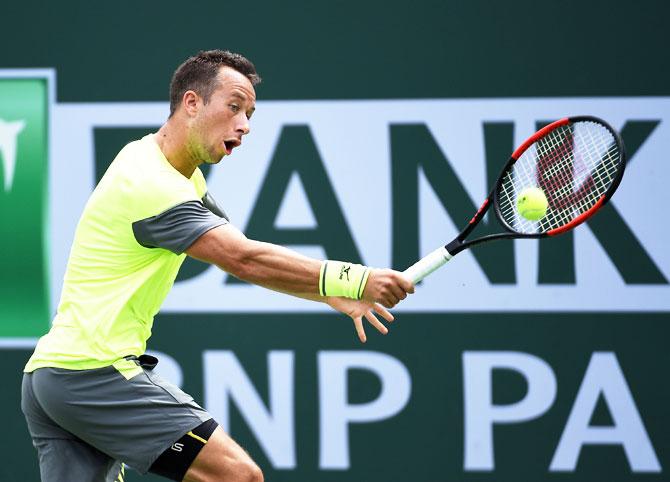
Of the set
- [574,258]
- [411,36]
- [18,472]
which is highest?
[411,36]

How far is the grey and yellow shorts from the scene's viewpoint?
3.30 m

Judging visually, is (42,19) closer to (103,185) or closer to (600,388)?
(103,185)

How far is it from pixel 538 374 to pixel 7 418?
89.5 inches

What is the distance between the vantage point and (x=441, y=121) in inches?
197

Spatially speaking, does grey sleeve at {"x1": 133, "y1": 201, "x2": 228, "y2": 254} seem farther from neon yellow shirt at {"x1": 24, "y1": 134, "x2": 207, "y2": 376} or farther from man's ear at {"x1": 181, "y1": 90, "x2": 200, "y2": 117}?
man's ear at {"x1": 181, "y1": 90, "x2": 200, "y2": 117}

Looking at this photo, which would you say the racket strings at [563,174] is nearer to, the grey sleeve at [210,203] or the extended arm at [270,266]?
the extended arm at [270,266]

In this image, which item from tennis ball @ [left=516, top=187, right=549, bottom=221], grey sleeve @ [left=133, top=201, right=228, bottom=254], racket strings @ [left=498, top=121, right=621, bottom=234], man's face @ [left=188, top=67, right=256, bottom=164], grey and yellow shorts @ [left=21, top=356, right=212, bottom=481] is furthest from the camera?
Answer: racket strings @ [left=498, top=121, right=621, bottom=234]

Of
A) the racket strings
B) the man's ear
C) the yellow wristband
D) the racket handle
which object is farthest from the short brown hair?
the racket strings

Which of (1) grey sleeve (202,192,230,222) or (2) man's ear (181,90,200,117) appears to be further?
(1) grey sleeve (202,192,230,222)

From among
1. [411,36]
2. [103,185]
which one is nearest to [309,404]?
[411,36]

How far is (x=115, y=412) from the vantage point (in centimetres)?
332

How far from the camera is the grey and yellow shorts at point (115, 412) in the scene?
10.8ft

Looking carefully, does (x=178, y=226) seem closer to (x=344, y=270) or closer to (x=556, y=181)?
(x=344, y=270)

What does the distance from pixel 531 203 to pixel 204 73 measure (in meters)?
1.06
